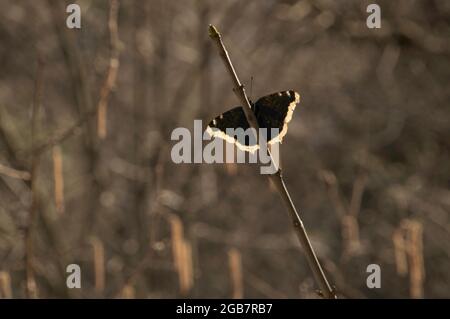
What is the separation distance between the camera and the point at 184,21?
17.8 ft

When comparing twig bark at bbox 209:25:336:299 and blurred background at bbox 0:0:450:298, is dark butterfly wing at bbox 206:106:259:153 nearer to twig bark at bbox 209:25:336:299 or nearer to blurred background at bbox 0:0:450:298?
twig bark at bbox 209:25:336:299

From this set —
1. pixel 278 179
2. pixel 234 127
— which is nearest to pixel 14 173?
pixel 234 127

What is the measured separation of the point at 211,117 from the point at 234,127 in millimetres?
3189

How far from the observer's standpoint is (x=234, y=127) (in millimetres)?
1534

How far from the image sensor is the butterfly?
1.48 meters

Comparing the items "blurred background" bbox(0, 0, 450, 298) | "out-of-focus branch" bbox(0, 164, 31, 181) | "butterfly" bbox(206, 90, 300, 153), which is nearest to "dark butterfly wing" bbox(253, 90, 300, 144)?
"butterfly" bbox(206, 90, 300, 153)

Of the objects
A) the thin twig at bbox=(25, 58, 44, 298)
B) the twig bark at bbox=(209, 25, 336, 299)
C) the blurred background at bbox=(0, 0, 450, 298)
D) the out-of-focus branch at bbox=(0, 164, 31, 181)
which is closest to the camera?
the twig bark at bbox=(209, 25, 336, 299)

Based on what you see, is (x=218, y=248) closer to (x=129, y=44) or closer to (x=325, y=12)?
(x=129, y=44)

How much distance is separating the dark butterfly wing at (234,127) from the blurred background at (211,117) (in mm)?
2181

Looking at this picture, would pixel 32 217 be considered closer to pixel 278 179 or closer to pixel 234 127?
pixel 234 127

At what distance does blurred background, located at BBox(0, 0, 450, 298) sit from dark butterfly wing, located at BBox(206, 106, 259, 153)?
2181 mm

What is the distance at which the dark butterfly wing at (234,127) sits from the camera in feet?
4.94
